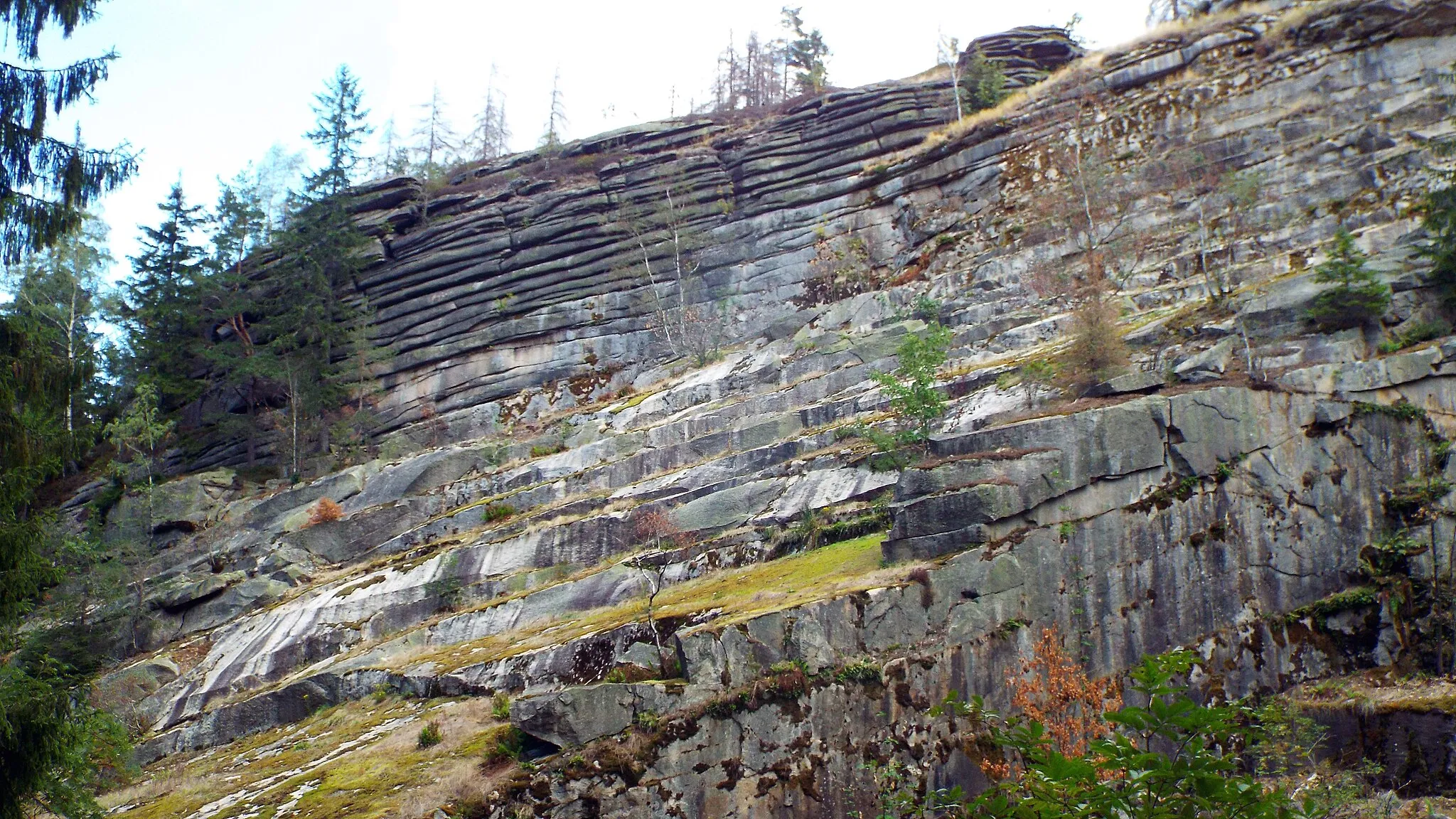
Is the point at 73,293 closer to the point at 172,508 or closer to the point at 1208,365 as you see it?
the point at 172,508

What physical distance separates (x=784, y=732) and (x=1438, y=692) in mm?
10450

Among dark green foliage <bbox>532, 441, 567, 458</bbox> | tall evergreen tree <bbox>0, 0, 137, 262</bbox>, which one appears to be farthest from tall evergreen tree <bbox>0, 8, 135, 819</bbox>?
dark green foliage <bbox>532, 441, 567, 458</bbox>

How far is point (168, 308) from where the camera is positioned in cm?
3866

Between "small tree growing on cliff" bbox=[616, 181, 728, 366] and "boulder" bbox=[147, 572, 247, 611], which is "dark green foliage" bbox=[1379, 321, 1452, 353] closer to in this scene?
"small tree growing on cliff" bbox=[616, 181, 728, 366]

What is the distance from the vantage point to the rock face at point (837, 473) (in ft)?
44.6

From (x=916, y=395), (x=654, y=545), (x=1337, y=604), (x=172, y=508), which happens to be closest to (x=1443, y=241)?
(x=1337, y=604)

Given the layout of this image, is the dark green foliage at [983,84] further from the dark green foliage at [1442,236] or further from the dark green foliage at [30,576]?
the dark green foliage at [30,576]

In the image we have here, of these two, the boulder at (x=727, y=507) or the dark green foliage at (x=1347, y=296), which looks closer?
the dark green foliage at (x=1347, y=296)

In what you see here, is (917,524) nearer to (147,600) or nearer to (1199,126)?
(147,600)

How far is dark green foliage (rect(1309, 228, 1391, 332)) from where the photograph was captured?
18.8 m

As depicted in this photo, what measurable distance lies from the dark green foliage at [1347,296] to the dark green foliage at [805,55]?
116 ft

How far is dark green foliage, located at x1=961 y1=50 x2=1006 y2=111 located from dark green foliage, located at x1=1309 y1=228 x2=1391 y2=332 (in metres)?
21.8

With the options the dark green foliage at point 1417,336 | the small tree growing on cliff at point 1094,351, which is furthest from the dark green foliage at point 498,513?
the dark green foliage at point 1417,336

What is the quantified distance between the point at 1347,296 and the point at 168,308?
41491mm
